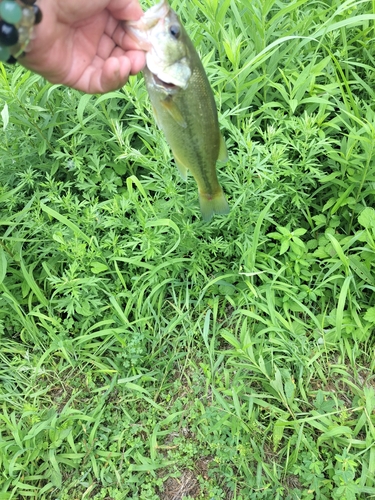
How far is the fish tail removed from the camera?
252cm

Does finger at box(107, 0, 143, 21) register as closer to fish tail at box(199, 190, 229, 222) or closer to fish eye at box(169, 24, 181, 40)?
fish eye at box(169, 24, 181, 40)

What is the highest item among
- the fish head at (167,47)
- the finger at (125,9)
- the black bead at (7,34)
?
the black bead at (7,34)

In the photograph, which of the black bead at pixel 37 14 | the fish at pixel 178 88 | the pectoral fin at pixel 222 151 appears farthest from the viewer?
the pectoral fin at pixel 222 151

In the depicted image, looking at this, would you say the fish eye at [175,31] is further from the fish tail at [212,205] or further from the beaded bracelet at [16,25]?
the fish tail at [212,205]

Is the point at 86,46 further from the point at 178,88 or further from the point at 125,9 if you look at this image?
the point at 178,88

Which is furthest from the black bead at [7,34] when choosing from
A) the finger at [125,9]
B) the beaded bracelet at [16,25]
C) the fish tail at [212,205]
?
the fish tail at [212,205]

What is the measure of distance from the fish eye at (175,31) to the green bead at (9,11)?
2.17 feet

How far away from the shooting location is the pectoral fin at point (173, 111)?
1.99 meters

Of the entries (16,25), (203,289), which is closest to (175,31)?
(16,25)

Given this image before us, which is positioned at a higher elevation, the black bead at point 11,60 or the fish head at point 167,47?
the black bead at point 11,60

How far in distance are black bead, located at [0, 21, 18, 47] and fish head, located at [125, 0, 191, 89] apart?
60 cm

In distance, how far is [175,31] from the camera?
1.90 metres

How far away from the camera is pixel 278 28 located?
3145 mm

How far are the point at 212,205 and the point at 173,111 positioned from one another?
0.72 meters
